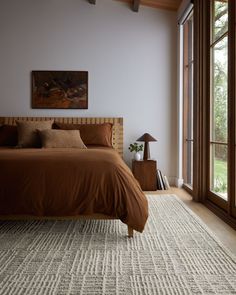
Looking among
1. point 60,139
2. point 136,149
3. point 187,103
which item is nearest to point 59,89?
point 60,139

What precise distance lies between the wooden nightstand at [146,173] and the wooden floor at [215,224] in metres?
0.49

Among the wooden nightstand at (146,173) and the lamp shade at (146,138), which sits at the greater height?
the lamp shade at (146,138)

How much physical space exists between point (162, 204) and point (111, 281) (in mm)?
1961

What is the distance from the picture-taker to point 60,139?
11.8ft

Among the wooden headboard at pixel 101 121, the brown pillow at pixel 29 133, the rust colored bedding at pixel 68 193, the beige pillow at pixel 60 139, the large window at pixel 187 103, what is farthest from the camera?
the wooden headboard at pixel 101 121

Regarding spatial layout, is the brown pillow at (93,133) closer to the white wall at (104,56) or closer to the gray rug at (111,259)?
the white wall at (104,56)

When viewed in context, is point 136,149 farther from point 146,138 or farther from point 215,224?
point 215,224

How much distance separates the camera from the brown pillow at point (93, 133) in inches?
160

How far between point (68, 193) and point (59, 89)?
280 centimetres

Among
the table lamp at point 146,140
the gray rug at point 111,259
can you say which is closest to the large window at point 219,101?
the gray rug at point 111,259

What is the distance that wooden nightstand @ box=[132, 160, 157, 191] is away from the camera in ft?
14.3

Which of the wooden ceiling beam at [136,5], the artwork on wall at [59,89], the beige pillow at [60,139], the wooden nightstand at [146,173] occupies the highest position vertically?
the wooden ceiling beam at [136,5]

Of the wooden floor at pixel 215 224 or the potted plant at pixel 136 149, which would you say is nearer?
the wooden floor at pixel 215 224

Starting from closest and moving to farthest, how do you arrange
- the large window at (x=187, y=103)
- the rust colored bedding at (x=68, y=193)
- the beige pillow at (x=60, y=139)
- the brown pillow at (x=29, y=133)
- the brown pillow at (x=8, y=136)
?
the rust colored bedding at (x=68, y=193), the beige pillow at (x=60, y=139), the brown pillow at (x=29, y=133), the brown pillow at (x=8, y=136), the large window at (x=187, y=103)
